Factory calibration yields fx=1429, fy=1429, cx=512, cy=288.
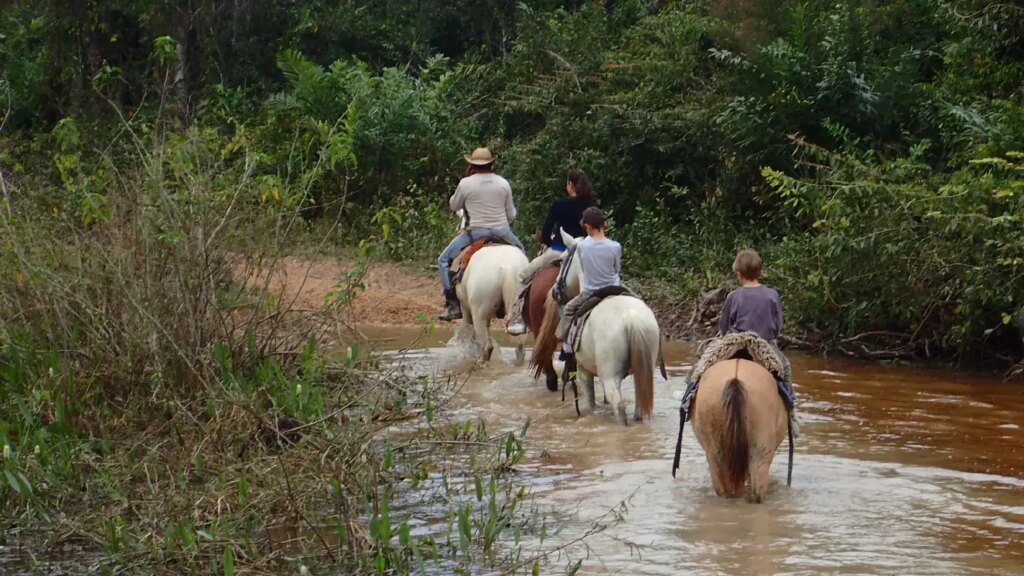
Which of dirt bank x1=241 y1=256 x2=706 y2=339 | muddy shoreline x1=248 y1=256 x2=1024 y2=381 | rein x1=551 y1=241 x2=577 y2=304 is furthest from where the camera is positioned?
dirt bank x1=241 y1=256 x2=706 y2=339

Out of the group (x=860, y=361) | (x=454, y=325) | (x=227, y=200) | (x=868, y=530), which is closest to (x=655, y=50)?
(x=454, y=325)

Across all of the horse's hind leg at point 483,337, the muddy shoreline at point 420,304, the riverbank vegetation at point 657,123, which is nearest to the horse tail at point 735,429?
the riverbank vegetation at point 657,123

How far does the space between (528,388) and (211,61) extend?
1521 cm

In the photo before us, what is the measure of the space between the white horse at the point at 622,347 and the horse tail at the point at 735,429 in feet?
8.06

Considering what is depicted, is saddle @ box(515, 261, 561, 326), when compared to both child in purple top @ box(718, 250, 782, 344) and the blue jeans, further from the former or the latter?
child in purple top @ box(718, 250, 782, 344)

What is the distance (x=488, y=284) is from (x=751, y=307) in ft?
17.0

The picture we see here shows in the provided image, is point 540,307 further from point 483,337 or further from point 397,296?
point 397,296

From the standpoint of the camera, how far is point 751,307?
920 centimetres

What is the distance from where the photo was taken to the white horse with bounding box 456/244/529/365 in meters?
14.0

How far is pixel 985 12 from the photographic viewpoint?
16.0 metres

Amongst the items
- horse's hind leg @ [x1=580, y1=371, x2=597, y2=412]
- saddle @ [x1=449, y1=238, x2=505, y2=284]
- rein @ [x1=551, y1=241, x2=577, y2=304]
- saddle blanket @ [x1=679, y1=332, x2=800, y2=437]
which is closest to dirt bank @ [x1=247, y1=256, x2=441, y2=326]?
saddle @ [x1=449, y1=238, x2=505, y2=284]

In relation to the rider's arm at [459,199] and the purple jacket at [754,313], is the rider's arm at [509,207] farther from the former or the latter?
the purple jacket at [754,313]

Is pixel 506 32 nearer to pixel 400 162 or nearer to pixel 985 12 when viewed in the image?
pixel 400 162

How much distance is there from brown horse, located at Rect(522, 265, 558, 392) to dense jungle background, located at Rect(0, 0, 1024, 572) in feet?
6.86
